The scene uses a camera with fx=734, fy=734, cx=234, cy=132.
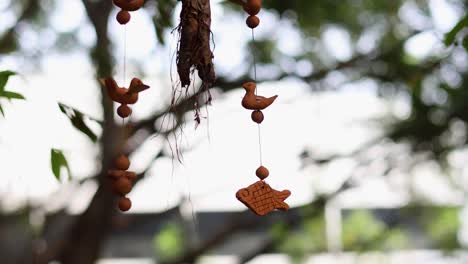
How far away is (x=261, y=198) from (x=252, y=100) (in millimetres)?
82

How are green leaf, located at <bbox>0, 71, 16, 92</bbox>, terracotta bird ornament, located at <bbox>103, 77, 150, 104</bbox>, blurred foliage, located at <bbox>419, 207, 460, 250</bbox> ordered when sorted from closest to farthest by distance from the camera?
1. terracotta bird ornament, located at <bbox>103, 77, 150, 104</bbox>
2. green leaf, located at <bbox>0, 71, 16, 92</bbox>
3. blurred foliage, located at <bbox>419, 207, 460, 250</bbox>

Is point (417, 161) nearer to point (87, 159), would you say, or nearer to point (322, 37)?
point (322, 37)

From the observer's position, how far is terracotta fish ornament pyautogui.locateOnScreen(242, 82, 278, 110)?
608mm

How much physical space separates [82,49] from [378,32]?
0.82 metres

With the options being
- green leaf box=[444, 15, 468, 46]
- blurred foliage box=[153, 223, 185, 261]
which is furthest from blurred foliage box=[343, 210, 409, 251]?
green leaf box=[444, 15, 468, 46]

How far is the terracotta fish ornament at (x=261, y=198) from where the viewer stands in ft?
1.97

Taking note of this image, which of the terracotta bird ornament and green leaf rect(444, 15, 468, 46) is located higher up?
green leaf rect(444, 15, 468, 46)

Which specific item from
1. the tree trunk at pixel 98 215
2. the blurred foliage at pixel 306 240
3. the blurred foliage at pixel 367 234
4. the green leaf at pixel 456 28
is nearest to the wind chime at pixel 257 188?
the green leaf at pixel 456 28

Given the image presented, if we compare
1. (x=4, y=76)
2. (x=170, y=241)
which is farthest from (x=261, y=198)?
(x=170, y=241)

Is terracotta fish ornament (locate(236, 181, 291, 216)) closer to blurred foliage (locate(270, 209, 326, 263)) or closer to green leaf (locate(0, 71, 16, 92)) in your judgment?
green leaf (locate(0, 71, 16, 92))

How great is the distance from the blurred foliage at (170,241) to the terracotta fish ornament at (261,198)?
1.76 m

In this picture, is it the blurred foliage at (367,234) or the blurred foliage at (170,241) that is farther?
the blurred foliage at (170,241)

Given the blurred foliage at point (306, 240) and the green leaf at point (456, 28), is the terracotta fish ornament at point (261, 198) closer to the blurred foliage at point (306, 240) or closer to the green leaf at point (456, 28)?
the green leaf at point (456, 28)

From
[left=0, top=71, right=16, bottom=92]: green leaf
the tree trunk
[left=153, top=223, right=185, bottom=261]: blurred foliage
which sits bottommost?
[left=153, top=223, right=185, bottom=261]: blurred foliage
